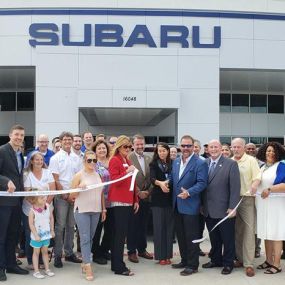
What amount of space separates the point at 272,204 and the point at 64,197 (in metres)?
3.02

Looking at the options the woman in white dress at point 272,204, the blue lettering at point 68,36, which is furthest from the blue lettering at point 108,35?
the woman in white dress at point 272,204

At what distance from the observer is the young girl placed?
19.1 feet

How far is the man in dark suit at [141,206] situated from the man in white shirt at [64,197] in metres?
0.87

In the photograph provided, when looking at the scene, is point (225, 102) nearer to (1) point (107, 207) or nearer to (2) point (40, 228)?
(1) point (107, 207)

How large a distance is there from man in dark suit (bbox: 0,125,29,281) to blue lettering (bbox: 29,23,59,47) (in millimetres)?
15139

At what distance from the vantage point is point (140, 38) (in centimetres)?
2023

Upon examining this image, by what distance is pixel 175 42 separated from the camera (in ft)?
66.5

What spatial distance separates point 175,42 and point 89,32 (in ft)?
13.3

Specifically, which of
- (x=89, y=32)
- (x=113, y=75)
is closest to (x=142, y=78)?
(x=113, y=75)

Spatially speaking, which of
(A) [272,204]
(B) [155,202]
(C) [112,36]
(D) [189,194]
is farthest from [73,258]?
(C) [112,36]

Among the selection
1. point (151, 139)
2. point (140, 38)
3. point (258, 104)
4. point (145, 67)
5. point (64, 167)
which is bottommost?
point (64, 167)

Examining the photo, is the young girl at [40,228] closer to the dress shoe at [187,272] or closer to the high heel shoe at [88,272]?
the high heel shoe at [88,272]

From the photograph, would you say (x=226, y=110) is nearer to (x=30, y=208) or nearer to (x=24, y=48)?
(x=24, y=48)

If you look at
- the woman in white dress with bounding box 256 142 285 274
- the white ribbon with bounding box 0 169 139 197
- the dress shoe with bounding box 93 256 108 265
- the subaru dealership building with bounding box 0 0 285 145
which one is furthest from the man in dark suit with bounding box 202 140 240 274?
the subaru dealership building with bounding box 0 0 285 145
